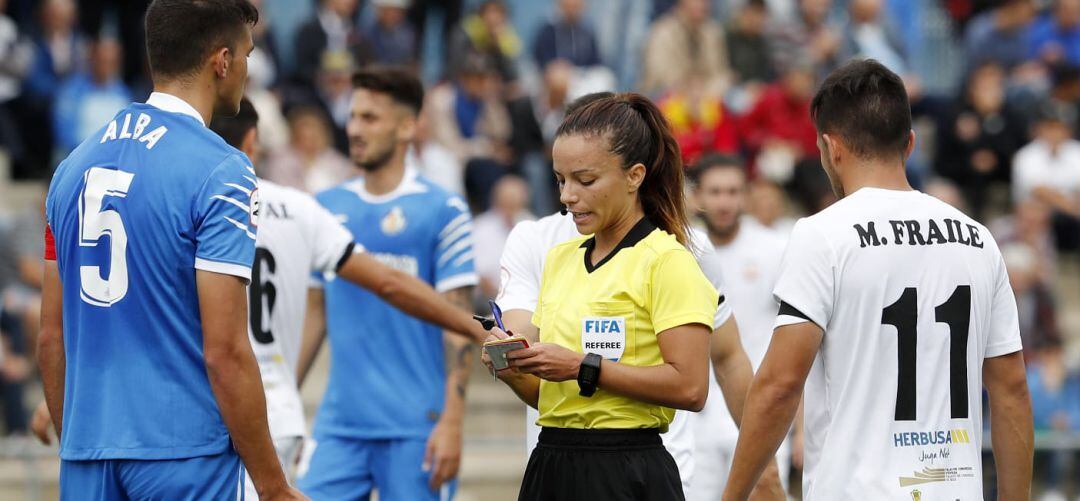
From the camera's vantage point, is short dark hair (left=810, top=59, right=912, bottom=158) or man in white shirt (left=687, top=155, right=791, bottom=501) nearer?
short dark hair (left=810, top=59, right=912, bottom=158)

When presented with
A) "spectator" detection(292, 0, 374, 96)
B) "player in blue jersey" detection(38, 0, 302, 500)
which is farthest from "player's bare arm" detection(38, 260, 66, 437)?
"spectator" detection(292, 0, 374, 96)

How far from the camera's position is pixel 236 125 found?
265 inches

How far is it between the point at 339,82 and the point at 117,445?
12.0 metres

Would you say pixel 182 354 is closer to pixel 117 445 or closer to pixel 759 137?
pixel 117 445

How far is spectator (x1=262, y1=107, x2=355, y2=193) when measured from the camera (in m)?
14.5

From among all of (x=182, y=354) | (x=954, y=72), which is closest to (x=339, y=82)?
(x=954, y=72)

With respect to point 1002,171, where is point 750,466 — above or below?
below

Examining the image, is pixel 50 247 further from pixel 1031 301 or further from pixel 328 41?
pixel 328 41

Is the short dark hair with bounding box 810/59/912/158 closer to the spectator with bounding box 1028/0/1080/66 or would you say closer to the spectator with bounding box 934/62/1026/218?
the spectator with bounding box 934/62/1026/218

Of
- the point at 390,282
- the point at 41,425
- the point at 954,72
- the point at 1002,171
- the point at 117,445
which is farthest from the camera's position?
the point at 954,72

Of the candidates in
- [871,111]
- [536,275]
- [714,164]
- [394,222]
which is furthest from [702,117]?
[871,111]

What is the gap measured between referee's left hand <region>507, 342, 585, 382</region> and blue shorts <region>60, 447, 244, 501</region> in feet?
3.60

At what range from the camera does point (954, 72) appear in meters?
21.3

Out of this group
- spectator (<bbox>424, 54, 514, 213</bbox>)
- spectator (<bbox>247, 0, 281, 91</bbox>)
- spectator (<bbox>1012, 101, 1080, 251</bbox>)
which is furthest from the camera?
spectator (<bbox>1012, 101, 1080, 251</bbox>)
